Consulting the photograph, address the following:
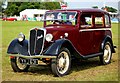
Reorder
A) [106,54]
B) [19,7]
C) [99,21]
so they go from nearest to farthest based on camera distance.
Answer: [99,21]
[106,54]
[19,7]

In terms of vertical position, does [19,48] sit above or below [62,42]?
below

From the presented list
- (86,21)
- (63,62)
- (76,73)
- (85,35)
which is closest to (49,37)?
(63,62)

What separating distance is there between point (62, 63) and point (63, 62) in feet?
0.20

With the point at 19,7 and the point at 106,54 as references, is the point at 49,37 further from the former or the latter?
the point at 19,7

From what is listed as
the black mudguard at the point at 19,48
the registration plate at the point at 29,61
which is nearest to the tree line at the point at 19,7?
the black mudguard at the point at 19,48

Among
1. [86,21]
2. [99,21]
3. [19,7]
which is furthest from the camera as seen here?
[19,7]

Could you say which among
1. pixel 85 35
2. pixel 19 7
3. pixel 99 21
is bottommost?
pixel 19 7

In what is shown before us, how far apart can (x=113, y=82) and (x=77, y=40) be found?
2152 mm

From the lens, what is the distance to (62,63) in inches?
358

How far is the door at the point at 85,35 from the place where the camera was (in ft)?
33.0

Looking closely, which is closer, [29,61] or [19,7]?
[29,61]

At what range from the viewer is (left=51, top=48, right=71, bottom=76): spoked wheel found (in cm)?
879

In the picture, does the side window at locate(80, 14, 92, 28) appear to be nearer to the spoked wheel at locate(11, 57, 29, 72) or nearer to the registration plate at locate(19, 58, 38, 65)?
the registration plate at locate(19, 58, 38, 65)

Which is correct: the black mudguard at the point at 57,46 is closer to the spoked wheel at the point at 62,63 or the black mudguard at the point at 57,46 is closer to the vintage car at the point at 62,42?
the vintage car at the point at 62,42
